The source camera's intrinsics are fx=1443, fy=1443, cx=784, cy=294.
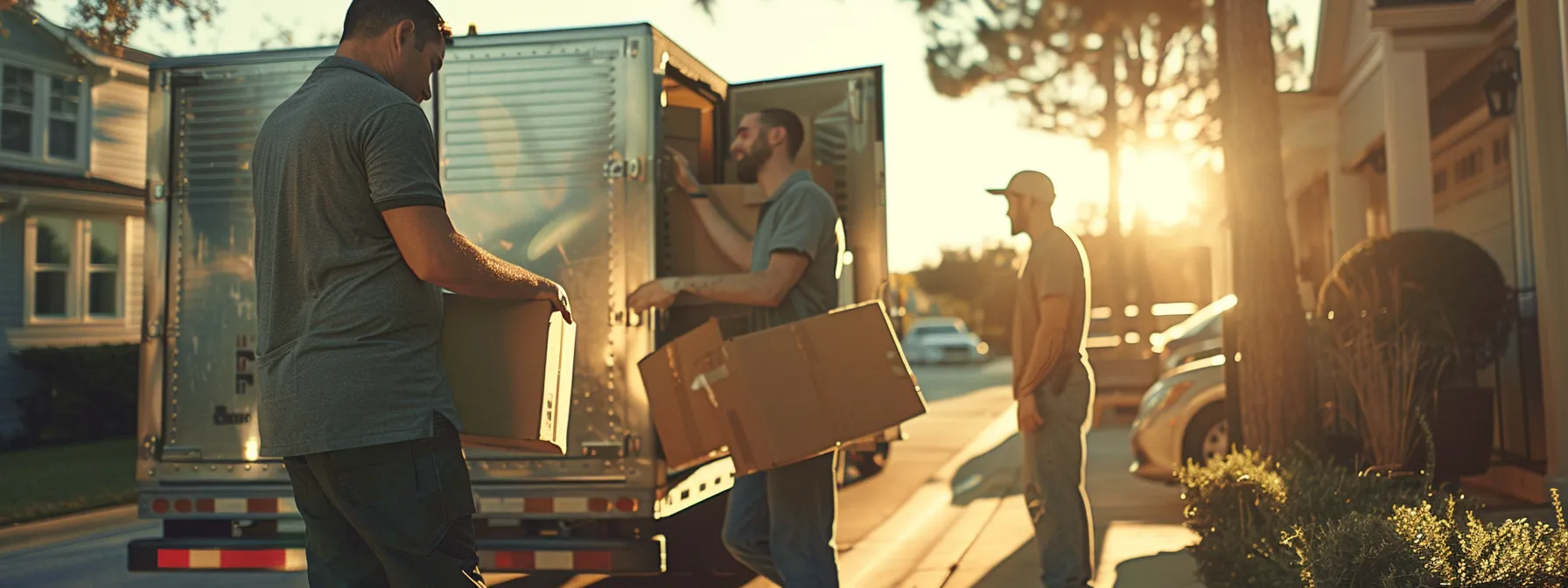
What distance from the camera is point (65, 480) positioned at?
13117 mm

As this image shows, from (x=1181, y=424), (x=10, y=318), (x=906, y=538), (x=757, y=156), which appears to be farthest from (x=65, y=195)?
(x=757, y=156)

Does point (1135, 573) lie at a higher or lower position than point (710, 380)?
lower

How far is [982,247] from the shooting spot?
301 feet

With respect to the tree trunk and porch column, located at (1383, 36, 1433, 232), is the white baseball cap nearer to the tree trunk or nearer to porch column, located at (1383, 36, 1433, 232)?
the tree trunk

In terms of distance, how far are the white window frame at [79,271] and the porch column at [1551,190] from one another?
18.1 metres

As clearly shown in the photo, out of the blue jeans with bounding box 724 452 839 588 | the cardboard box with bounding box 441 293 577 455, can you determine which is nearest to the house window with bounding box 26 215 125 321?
the blue jeans with bounding box 724 452 839 588

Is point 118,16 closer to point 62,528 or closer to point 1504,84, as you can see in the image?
point 62,528

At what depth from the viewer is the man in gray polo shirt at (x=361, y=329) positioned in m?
2.83

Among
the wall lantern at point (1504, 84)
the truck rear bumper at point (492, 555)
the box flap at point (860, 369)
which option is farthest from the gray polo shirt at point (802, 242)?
the wall lantern at point (1504, 84)

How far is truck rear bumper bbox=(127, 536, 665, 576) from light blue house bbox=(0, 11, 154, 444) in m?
14.2

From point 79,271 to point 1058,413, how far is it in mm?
18300

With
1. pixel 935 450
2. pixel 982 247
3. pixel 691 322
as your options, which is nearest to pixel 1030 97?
pixel 935 450

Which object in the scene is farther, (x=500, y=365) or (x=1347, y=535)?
(x=1347, y=535)

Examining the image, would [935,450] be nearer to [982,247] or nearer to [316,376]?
[316,376]
